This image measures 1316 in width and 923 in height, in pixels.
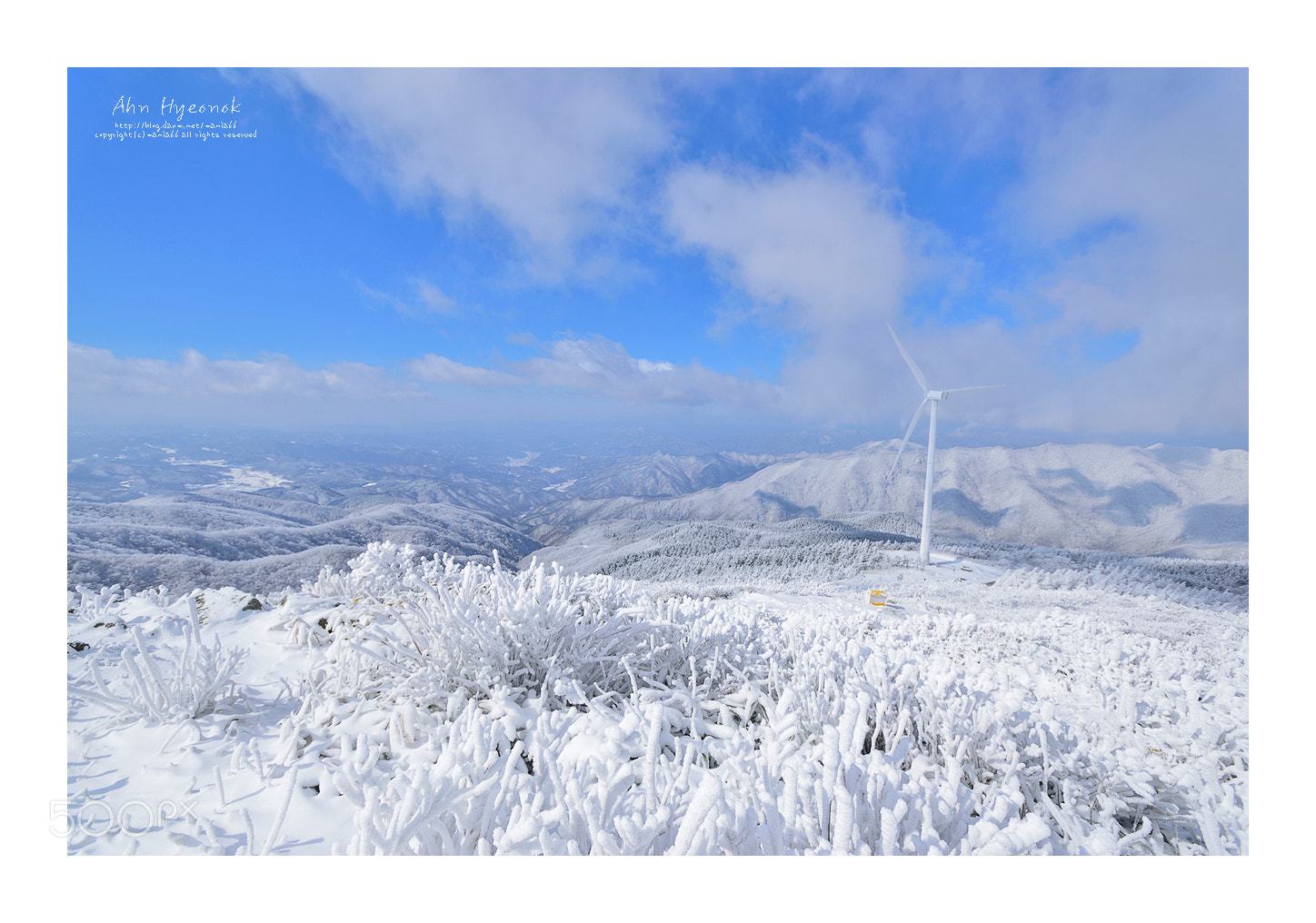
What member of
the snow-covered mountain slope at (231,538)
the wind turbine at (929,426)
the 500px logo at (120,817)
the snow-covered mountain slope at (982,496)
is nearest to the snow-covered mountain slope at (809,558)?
the wind turbine at (929,426)

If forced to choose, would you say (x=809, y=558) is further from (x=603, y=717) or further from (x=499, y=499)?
(x=603, y=717)

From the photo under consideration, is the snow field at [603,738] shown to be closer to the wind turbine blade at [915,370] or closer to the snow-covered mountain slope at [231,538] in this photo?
the snow-covered mountain slope at [231,538]

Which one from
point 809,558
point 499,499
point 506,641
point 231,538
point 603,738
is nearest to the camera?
point 603,738

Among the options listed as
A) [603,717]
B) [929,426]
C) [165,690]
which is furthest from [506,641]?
[929,426]

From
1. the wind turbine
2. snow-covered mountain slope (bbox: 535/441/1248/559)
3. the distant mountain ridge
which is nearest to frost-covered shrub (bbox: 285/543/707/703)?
Result: the distant mountain ridge

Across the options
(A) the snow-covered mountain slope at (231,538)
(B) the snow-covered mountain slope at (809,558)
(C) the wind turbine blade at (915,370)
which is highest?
(C) the wind turbine blade at (915,370)
